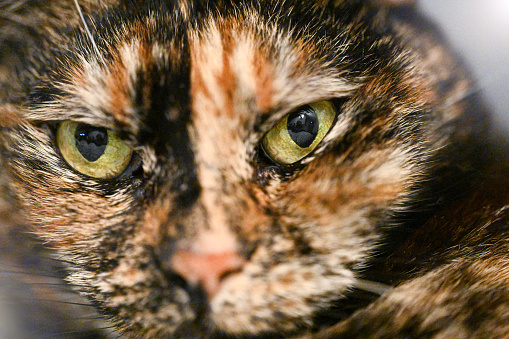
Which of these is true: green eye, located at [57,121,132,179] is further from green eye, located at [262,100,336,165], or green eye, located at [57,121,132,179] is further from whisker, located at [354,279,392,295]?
whisker, located at [354,279,392,295]

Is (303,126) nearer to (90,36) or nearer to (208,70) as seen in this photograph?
(208,70)

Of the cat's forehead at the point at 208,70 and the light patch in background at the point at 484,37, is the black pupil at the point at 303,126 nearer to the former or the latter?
the cat's forehead at the point at 208,70

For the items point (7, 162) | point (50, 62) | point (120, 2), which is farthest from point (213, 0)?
point (7, 162)

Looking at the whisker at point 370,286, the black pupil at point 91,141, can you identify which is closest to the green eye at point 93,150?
the black pupil at point 91,141

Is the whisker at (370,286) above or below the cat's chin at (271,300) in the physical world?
above

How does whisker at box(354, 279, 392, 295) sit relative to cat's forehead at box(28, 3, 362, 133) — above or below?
below

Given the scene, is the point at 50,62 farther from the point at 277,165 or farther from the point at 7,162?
the point at 277,165

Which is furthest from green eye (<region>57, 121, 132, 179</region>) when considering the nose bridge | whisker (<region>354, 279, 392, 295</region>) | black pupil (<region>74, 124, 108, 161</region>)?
whisker (<region>354, 279, 392, 295</region>)
